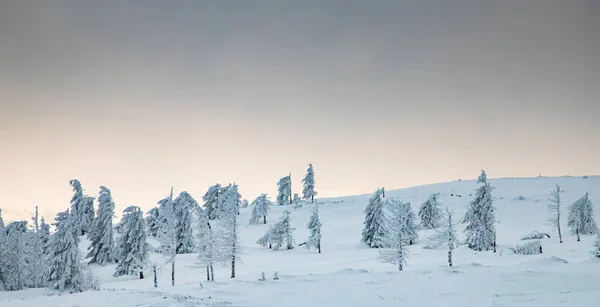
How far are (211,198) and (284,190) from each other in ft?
74.1

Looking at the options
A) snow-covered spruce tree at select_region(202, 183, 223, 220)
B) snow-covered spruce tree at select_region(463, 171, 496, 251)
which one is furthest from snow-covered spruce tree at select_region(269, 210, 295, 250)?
snow-covered spruce tree at select_region(202, 183, 223, 220)

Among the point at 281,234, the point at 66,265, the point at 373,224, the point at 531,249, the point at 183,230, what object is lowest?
the point at 531,249

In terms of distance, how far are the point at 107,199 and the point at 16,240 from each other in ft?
55.5

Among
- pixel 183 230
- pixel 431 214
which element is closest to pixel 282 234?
pixel 183 230

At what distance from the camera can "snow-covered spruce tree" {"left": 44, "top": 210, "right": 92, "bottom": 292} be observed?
39.1 m

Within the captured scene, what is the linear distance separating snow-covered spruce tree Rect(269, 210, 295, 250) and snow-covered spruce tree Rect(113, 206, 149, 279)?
21.0m

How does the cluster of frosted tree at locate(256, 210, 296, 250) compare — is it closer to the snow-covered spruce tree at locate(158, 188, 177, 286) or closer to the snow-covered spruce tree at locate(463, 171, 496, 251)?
the snow-covered spruce tree at locate(158, 188, 177, 286)

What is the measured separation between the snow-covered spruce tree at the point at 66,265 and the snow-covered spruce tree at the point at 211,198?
164 feet

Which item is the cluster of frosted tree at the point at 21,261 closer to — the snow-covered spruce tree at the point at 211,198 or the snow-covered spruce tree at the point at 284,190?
the snow-covered spruce tree at the point at 211,198

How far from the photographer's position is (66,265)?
39.1 m

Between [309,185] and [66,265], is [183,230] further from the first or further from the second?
[309,185]

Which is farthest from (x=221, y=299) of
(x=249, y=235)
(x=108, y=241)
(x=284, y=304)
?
(x=249, y=235)

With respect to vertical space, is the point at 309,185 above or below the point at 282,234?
above

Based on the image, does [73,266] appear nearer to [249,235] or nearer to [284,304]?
[284,304]
